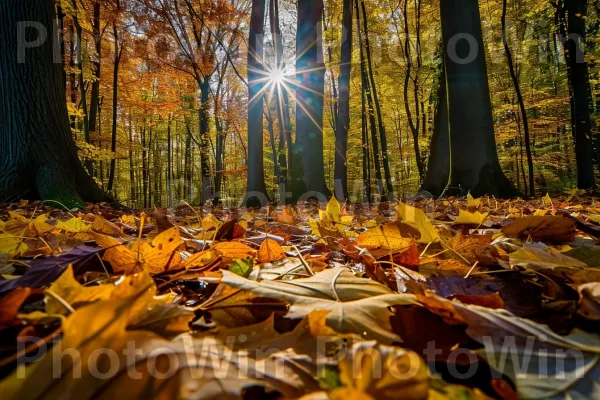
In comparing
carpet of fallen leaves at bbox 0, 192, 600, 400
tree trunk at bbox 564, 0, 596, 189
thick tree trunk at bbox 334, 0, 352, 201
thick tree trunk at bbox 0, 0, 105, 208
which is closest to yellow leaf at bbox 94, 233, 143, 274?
carpet of fallen leaves at bbox 0, 192, 600, 400

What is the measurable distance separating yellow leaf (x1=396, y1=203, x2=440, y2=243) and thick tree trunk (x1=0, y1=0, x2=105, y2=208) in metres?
3.87

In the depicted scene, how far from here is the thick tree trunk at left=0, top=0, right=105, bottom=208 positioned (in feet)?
12.1

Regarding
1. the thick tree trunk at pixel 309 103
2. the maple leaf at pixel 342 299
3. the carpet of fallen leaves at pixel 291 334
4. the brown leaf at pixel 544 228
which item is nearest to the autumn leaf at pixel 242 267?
the carpet of fallen leaves at pixel 291 334

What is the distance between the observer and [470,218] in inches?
48.1

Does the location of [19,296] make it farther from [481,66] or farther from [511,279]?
[481,66]

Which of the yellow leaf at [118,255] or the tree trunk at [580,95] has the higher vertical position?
the tree trunk at [580,95]

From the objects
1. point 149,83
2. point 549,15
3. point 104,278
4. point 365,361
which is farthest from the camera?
point 149,83

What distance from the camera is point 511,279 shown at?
0.58 meters

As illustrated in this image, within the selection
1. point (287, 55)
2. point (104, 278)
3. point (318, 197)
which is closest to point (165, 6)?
point (287, 55)

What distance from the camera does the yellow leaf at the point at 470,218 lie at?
118 centimetres

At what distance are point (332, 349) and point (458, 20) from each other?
6233 millimetres

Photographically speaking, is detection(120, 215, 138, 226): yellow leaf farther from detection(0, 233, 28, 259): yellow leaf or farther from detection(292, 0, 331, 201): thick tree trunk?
detection(292, 0, 331, 201): thick tree trunk

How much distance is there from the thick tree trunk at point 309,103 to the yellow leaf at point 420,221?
6466 mm

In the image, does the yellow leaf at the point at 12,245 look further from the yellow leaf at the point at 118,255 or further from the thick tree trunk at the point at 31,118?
the thick tree trunk at the point at 31,118
